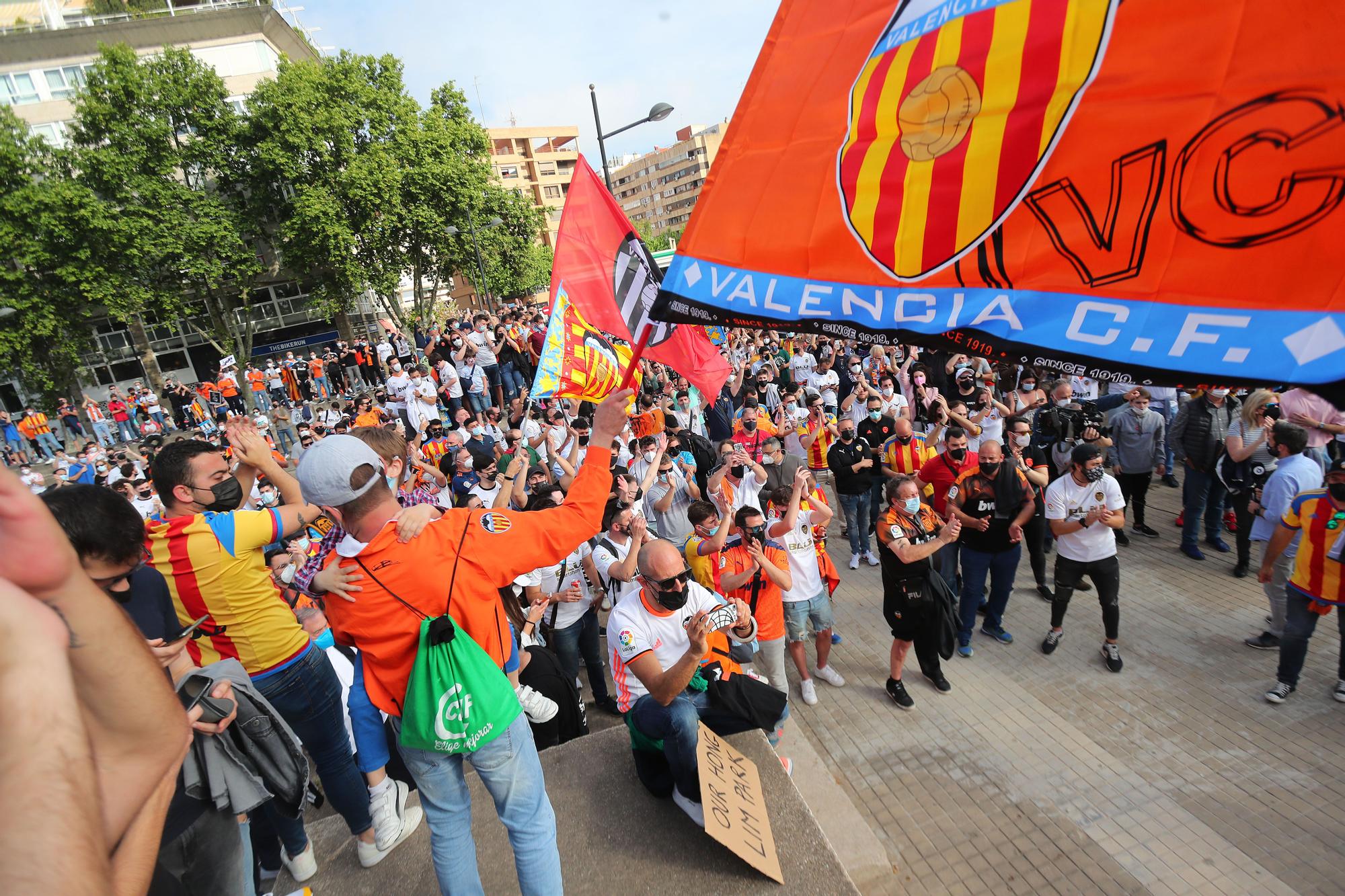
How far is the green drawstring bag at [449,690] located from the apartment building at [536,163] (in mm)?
76048

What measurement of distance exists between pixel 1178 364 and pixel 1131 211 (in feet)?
1.23

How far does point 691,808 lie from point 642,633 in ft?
2.94

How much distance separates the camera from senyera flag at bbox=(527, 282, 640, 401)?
16.9 feet

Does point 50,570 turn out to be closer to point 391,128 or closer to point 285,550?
point 285,550

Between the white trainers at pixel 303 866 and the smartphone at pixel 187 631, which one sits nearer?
the smartphone at pixel 187 631

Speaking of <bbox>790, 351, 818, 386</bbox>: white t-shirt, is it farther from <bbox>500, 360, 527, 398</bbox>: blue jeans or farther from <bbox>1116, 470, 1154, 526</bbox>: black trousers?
<bbox>500, 360, 527, 398</bbox>: blue jeans

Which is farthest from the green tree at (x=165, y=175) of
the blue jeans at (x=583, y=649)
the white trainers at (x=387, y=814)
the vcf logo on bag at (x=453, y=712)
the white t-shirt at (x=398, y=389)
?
the vcf logo on bag at (x=453, y=712)

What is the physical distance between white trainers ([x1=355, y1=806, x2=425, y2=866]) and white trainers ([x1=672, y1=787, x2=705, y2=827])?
1.34 meters

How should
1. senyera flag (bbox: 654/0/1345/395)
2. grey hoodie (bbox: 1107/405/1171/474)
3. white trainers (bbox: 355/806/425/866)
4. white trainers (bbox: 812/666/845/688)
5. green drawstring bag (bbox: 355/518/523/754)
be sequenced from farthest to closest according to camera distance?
grey hoodie (bbox: 1107/405/1171/474)
white trainers (bbox: 812/666/845/688)
white trainers (bbox: 355/806/425/866)
green drawstring bag (bbox: 355/518/523/754)
senyera flag (bbox: 654/0/1345/395)

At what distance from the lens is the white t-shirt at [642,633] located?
11.2ft

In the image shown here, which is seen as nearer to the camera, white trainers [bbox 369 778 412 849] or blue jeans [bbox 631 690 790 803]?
blue jeans [bbox 631 690 790 803]

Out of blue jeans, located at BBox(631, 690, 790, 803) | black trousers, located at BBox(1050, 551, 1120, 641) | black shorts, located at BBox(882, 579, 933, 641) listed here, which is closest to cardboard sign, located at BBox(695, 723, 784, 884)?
blue jeans, located at BBox(631, 690, 790, 803)

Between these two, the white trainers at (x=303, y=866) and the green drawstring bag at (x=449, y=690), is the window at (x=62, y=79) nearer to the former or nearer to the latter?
the white trainers at (x=303, y=866)

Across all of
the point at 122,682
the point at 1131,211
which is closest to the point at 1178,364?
the point at 1131,211
